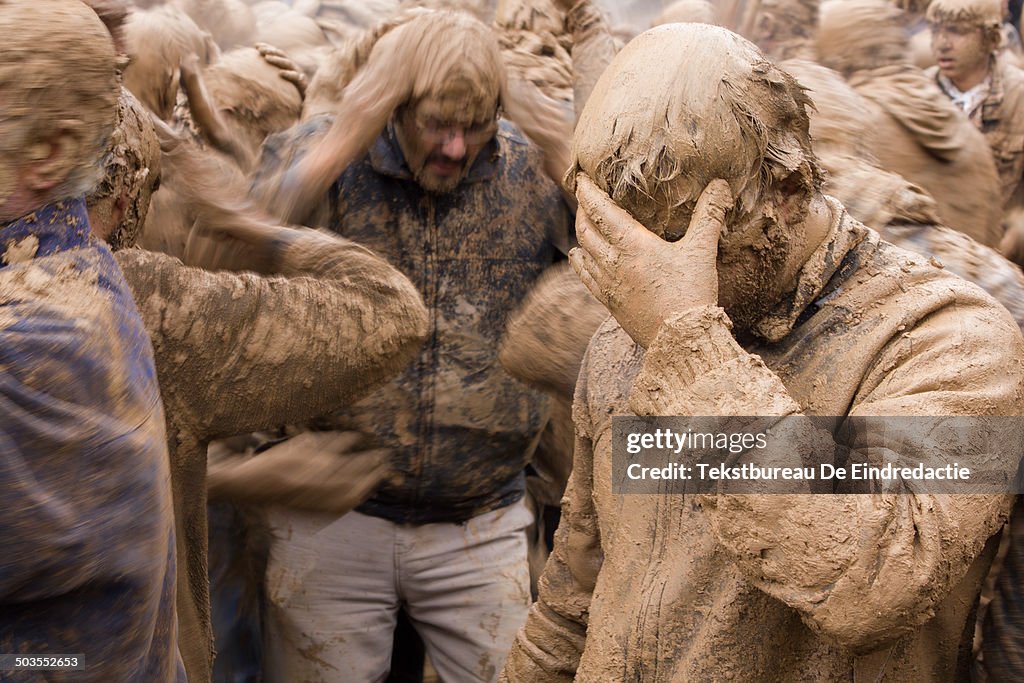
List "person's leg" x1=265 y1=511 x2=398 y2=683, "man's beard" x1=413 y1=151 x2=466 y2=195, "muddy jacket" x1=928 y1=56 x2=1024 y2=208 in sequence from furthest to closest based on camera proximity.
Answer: "muddy jacket" x1=928 y1=56 x2=1024 y2=208 → "person's leg" x1=265 y1=511 x2=398 y2=683 → "man's beard" x1=413 y1=151 x2=466 y2=195

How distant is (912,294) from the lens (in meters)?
1.89

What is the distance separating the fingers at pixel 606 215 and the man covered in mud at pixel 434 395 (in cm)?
162

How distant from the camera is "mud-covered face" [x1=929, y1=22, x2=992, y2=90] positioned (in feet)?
21.7

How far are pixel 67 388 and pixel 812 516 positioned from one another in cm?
106

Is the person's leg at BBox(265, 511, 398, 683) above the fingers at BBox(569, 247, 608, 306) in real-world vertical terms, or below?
below

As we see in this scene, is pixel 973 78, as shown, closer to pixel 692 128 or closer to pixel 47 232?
pixel 692 128

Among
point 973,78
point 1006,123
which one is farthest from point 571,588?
point 973,78

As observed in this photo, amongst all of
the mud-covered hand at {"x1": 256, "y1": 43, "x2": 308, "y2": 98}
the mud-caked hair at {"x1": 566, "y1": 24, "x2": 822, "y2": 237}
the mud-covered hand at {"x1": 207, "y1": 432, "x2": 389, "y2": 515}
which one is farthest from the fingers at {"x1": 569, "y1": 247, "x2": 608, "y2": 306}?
the mud-covered hand at {"x1": 256, "y1": 43, "x2": 308, "y2": 98}

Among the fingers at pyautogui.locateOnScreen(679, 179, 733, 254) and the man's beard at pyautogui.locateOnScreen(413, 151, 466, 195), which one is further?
the man's beard at pyautogui.locateOnScreen(413, 151, 466, 195)

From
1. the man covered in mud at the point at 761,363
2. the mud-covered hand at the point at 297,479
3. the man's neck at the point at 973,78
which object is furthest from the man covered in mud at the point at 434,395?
the man's neck at the point at 973,78

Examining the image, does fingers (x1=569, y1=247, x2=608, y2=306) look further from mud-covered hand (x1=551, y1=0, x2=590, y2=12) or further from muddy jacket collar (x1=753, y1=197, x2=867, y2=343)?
mud-covered hand (x1=551, y1=0, x2=590, y2=12)

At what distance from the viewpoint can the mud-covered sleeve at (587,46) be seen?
4.16 m

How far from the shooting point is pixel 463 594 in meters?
3.79

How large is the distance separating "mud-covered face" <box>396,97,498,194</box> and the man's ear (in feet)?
5.64
